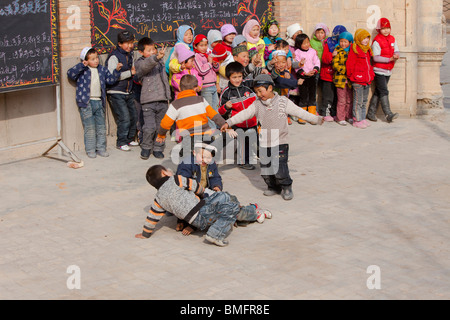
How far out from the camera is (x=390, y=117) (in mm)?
14148

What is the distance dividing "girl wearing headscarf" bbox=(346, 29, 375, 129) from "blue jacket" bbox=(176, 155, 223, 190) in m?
5.25

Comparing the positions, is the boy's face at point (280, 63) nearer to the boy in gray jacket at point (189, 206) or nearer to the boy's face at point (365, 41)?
the boy's face at point (365, 41)

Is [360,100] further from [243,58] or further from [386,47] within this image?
[243,58]

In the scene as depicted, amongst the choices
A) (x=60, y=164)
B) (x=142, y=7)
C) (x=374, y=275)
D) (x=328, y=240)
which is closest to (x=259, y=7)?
(x=142, y=7)

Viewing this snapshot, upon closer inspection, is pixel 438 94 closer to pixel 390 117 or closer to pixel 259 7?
pixel 390 117

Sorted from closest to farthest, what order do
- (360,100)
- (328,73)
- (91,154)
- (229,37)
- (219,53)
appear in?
(91,154) < (219,53) < (229,37) < (360,100) < (328,73)

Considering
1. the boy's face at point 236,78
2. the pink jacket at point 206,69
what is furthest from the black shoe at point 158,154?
the boy's face at point 236,78

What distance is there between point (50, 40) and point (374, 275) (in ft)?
20.3

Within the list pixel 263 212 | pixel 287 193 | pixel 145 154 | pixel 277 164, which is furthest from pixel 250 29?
pixel 263 212

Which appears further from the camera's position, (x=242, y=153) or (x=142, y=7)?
(x=142, y=7)

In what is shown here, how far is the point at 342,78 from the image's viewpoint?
13969 mm

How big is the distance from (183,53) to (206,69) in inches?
21.6

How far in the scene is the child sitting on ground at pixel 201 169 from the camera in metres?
9.00

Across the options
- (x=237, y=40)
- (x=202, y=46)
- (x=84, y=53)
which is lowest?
(x=84, y=53)
